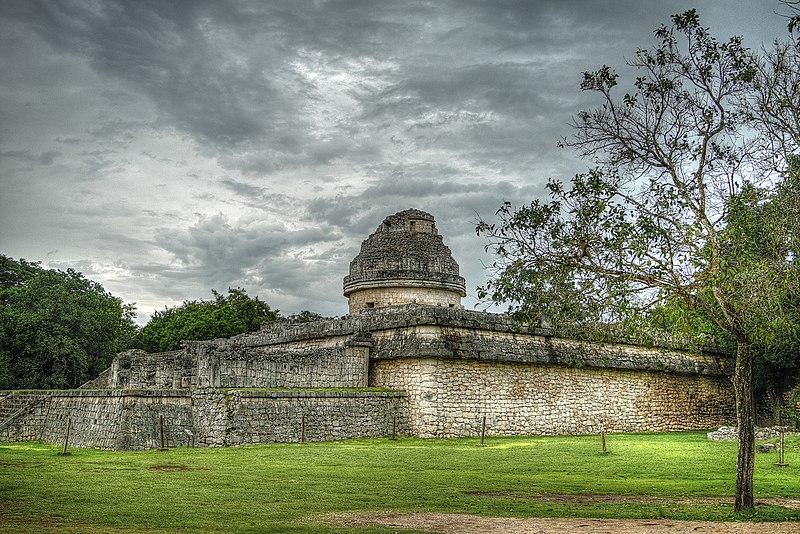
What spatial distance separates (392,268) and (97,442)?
1283 cm

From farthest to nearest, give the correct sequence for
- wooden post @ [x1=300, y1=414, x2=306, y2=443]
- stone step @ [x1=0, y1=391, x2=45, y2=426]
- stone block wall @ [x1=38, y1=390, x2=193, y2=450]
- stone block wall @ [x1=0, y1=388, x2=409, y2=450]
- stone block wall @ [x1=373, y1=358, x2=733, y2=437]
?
stone step @ [x1=0, y1=391, x2=45, y2=426], stone block wall @ [x1=373, y1=358, x2=733, y2=437], wooden post @ [x1=300, y1=414, x2=306, y2=443], stone block wall @ [x1=0, y1=388, x2=409, y2=450], stone block wall @ [x1=38, y1=390, x2=193, y2=450]

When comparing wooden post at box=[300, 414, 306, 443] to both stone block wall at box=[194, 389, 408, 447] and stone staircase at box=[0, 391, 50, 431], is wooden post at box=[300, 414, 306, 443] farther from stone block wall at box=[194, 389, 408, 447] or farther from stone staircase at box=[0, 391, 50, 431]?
stone staircase at box=[0, 391, 50, 431]

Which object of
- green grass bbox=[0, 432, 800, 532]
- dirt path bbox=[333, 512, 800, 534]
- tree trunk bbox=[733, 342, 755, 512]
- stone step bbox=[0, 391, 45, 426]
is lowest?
dirt path bbox=[333, 512, 800, 534]

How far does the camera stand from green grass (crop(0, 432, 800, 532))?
10.6 m

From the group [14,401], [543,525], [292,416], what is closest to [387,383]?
[292,416]

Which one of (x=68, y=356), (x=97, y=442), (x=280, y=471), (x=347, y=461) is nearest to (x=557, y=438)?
(x=347, y=461)

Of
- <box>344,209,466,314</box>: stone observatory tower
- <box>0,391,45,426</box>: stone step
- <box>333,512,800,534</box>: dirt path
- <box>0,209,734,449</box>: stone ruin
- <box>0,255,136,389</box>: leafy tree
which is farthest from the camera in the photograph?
<box>0,255,136,389</box>: leafy tree

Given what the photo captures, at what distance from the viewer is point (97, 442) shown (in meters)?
20.8

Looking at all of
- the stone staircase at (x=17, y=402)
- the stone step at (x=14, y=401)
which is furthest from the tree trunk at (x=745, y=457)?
the stone step at (x=14, y=401)

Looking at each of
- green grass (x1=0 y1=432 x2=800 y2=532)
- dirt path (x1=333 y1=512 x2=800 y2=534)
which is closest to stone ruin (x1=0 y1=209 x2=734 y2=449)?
green grass (x1=0 y1=432 x2=800 y2=532)

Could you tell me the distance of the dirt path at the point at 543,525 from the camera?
1009cm

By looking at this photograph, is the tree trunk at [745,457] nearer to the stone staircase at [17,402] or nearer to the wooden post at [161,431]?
the wooden post at [161,431]

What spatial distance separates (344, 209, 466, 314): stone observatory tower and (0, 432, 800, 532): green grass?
30.5 ft

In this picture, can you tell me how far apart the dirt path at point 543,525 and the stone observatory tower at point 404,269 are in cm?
1902
